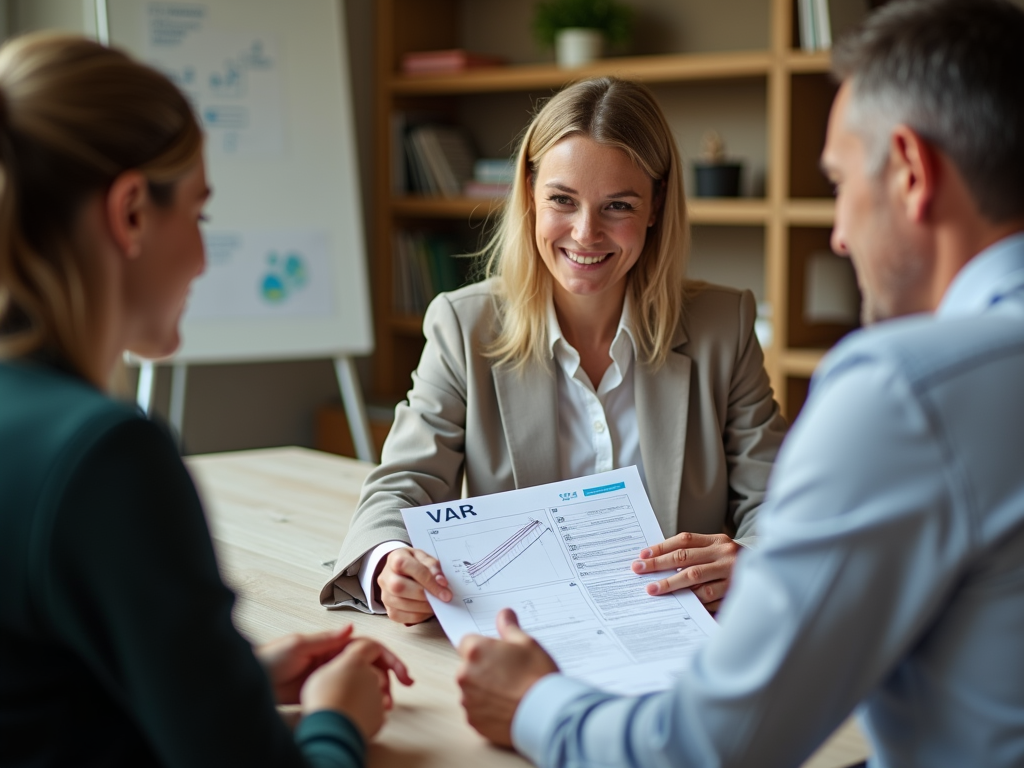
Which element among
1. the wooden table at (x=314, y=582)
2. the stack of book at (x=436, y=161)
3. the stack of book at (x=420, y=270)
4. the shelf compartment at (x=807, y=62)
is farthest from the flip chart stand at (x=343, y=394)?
the shelf compartment at (x=807, y=62)

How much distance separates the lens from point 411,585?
53.2 inches

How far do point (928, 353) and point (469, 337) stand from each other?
1100mm

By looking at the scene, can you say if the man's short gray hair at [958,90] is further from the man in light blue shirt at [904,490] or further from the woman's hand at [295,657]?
the woman's hand at [295,657]

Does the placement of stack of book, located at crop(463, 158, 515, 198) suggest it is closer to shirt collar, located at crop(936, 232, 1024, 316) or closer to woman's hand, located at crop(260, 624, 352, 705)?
woman's hand, located at crop(260, 624, 352, 705)

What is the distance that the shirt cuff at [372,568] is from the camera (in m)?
1.43

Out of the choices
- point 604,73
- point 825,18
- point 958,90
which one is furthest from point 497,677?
point 604,73

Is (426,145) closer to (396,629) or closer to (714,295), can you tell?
(714,295)

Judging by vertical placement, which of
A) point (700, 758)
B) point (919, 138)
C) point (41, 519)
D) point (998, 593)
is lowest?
point (700, 758)

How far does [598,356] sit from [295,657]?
906 mm

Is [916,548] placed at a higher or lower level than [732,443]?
higher

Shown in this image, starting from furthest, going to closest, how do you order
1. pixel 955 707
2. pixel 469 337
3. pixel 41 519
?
pixel 469 337
pixel 955 707
pixel 41 519

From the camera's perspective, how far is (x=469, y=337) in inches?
71.5

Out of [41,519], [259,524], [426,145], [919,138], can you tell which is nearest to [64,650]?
[41,519]

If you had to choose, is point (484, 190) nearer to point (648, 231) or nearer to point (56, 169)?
point (648, 231)
